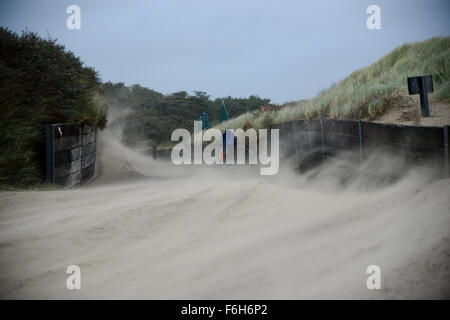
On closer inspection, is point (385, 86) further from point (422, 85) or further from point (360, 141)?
point (422, 85)

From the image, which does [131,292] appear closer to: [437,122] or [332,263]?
[332,263]

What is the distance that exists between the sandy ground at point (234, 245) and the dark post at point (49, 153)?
262cm

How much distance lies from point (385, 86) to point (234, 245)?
5.24 m

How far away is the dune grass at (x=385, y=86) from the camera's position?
641 cm

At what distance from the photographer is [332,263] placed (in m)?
2.83

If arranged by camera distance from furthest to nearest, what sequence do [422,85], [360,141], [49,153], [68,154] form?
[68,154], [49,153], [360,141], [422,85]

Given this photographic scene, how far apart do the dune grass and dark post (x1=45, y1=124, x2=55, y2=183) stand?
6519 mm

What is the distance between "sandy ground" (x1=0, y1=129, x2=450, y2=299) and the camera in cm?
256

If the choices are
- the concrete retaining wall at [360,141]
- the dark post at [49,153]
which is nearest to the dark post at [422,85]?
the concrete retaining wall at [360,141]

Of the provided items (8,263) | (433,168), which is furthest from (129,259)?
(433,168)

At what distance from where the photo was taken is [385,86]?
22.7ft

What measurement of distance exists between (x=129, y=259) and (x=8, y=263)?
1.08 meters

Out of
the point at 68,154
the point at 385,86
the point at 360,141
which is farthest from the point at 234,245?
the point at 68,154

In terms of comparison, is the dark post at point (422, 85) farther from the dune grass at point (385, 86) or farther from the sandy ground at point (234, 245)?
the sandy ground at point (234, 245)
